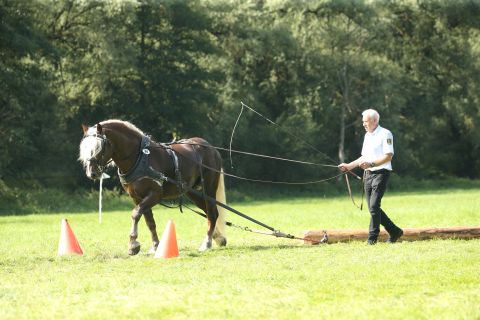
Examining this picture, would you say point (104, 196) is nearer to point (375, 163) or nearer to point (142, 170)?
point (142, 170)

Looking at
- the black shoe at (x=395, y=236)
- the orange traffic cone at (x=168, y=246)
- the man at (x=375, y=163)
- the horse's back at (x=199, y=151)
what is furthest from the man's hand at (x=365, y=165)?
the orange traffic cone at (x=168, y=246)

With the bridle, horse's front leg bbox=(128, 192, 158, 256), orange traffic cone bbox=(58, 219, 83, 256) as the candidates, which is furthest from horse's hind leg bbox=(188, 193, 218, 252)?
the bridle

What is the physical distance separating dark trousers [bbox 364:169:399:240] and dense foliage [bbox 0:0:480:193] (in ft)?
71.6

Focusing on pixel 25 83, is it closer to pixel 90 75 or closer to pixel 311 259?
pixel 90 75

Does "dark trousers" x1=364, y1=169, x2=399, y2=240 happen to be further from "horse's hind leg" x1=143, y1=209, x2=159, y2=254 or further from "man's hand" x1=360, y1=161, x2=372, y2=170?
"horse's hind leg" x1=143, y1=209, x2=159, y2=254

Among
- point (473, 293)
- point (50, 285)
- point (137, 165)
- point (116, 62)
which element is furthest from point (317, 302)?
point (116, 62)

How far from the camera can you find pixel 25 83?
33000 millimetres

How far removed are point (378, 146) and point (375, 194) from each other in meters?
0.80

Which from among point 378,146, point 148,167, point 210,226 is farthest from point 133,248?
point 378,146

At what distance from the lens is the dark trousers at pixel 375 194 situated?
13.5 meters

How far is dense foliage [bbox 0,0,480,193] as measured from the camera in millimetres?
35438

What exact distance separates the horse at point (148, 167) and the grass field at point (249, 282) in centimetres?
64

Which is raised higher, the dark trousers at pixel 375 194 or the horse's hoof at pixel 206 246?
the dark trousers at pixel 375 194

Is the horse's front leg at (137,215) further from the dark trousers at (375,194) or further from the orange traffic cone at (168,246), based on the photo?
the dark trousers at (375,194)
